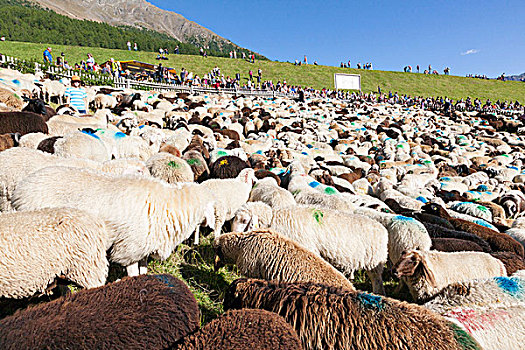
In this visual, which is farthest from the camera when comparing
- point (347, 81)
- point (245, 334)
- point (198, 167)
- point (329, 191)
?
point (347, 81)

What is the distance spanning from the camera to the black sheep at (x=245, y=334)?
2055 mm

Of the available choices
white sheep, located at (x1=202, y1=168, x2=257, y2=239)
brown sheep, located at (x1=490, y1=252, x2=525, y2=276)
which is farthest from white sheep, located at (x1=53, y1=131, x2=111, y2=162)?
brown sheep, located at (x1=490, y1=252, x2=525, y2=276)

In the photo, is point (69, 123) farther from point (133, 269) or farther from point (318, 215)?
point (318, 215)

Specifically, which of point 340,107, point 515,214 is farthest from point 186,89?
point 515,214

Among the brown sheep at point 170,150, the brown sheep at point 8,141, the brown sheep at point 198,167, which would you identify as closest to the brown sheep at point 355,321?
the brown sheep at point 198,167

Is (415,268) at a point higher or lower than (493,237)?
higher

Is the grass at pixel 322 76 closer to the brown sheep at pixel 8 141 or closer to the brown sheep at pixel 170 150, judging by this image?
the brown sheep at pixel 170 150

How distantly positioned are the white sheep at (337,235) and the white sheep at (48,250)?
2057 mm

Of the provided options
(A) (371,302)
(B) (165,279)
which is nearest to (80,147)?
(B) (165,279)

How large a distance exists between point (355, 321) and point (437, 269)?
210cm

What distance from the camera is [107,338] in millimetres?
Answer: 2080

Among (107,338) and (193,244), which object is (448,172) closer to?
(193,244)

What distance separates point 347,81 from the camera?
1797 inches

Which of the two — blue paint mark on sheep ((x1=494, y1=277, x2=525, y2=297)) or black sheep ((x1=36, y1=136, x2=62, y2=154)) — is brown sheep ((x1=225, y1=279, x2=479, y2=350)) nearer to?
blue paint mark on sheep ((x1=494, y1=277, x2=525, y2=297))
